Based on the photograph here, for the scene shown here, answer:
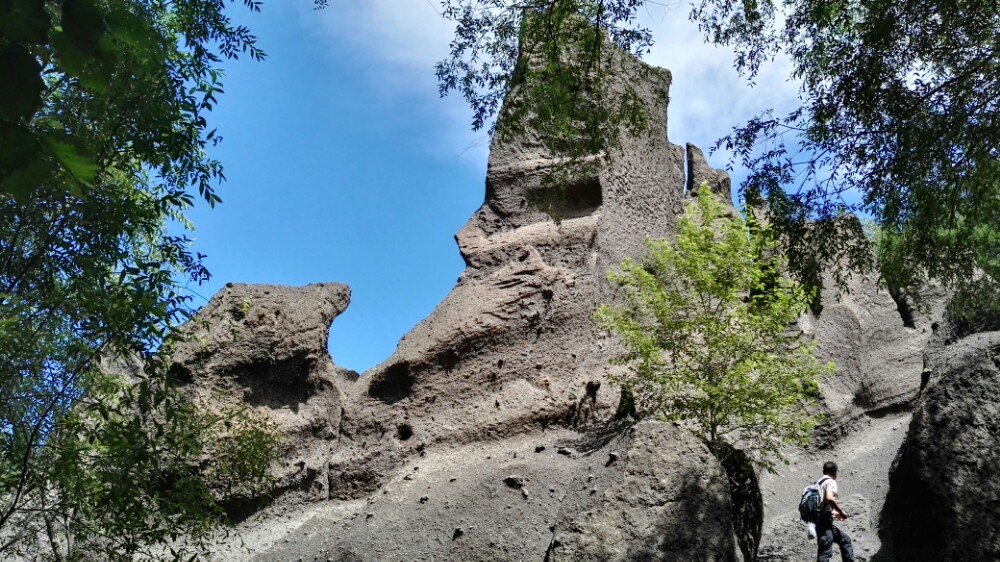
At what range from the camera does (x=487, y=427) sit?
59.4ft

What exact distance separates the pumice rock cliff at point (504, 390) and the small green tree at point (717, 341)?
1.33m

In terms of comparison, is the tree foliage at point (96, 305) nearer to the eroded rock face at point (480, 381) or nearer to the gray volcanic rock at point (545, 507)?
the gray volcanic rock at point (545, 507)

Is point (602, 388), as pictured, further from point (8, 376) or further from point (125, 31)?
point (125, 31)

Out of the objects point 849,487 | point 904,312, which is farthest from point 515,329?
point 904,312

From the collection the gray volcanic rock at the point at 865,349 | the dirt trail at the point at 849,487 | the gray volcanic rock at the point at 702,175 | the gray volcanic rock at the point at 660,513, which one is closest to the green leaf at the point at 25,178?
the gray volcanic rock at the point at 660,513

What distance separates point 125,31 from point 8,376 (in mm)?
7052

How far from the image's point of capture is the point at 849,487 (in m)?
16.6

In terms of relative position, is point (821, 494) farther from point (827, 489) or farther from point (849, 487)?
point (849, 487)

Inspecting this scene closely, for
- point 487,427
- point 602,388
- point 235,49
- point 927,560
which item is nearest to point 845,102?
point 927,560

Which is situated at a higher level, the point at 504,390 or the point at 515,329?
the point at 515,329

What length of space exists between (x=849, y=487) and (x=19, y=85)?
16804mm

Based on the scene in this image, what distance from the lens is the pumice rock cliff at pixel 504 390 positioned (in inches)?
611

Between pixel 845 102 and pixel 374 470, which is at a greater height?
pixel 845 102

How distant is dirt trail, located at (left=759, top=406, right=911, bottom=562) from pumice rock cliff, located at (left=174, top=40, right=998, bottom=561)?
0.16 ft
